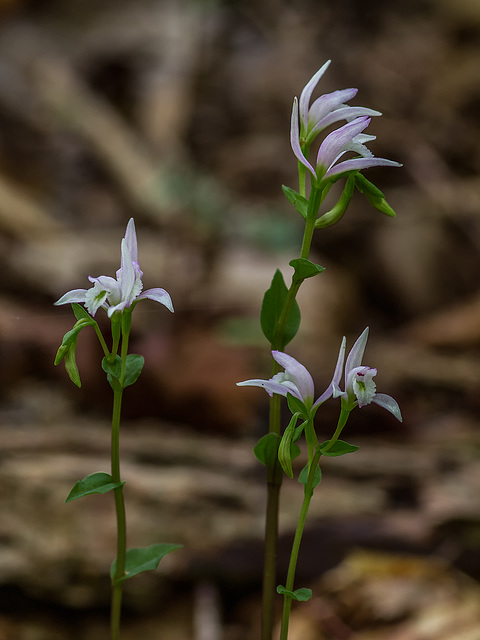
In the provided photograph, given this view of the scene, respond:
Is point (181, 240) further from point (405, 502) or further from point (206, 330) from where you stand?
point (405, 502)

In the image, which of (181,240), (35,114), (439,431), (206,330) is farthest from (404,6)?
(439,431)

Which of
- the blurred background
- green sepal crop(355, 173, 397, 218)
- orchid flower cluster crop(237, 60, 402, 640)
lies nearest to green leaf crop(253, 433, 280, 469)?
orchid flower cluster crop(237, 60, 402, 640)

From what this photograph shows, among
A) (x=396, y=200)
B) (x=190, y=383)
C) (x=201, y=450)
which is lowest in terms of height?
(x=201, y=450)

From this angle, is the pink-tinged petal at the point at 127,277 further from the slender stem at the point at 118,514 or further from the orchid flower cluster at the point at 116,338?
the slender stem at the point at 118,514

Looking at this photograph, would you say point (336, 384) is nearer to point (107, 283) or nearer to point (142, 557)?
point (107, 283)

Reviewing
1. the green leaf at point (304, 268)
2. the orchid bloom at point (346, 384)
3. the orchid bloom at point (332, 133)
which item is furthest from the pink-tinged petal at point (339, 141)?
the orchid bloom at point (346, 384)

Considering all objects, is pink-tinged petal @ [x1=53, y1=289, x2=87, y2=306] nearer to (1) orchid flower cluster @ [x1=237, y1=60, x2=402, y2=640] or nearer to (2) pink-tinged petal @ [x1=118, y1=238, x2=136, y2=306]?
(2) pink-tinged petal @ [x1=118, y1=238, x2=136, y2=306]
